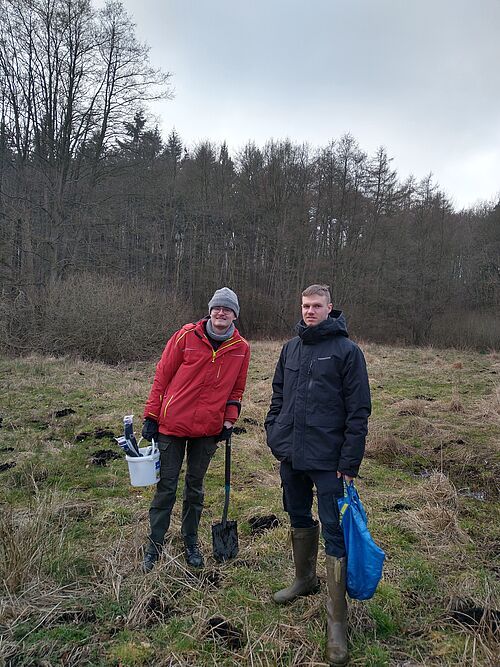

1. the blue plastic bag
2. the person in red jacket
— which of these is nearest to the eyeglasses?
the person in red jacket

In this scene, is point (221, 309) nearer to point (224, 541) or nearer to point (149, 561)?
point (224, 541)

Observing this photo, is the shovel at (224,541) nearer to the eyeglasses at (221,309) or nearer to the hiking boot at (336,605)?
the hiking boot at (336,605)

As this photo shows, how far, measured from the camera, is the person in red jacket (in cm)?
333

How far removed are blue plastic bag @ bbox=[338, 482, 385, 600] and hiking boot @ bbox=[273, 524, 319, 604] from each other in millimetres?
434

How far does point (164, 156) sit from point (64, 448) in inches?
979

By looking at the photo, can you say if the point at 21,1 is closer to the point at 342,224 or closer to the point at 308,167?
the point at 308,167

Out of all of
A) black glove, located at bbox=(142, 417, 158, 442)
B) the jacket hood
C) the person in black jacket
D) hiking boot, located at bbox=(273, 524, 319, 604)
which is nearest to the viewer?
the person in black jacket

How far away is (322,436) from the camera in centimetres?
276

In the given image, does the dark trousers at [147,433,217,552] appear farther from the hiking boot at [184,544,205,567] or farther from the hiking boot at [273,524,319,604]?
the hiking boot at [273,524,319,604]

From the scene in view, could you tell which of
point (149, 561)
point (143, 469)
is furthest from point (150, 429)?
point (149, 561)

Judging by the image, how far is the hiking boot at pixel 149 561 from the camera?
324 centimetres

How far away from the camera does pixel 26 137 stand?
1991 cm

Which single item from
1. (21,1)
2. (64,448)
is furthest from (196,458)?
(21,1)

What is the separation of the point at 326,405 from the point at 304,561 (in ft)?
3.76
